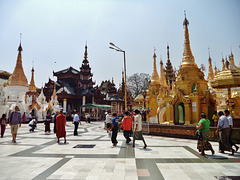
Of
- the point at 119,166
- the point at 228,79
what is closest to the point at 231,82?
the point at 228,79

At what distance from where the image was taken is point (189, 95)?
14422 mm

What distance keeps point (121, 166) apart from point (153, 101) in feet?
57.0

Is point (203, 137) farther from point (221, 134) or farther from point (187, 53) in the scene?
point (187, 53)

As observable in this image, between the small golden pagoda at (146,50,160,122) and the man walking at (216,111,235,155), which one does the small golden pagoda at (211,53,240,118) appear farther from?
the small golden pagoda at (146,50,160,122)

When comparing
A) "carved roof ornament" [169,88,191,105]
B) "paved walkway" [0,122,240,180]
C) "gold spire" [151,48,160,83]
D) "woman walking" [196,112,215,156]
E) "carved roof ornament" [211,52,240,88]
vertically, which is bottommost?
"paved walkway" [0,122,240,180]

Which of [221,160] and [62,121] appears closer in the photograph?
[221,160]

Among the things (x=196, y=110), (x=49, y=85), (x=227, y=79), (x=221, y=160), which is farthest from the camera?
(x=49, y=85)

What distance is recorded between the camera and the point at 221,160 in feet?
18.7

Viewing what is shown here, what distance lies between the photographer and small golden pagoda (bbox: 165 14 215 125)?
46.1 feet

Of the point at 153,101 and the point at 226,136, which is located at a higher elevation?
the point at 153,101

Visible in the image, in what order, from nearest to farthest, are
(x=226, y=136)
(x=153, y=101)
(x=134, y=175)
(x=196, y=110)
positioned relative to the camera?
1. (x=134, y=175)
2. (x=226, y=136)
3. (x=196, y=110)
4. (x=153, y=101)

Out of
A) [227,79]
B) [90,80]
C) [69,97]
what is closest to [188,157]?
[227,79]

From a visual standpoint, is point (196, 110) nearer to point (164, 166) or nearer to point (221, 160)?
point (221, 160)

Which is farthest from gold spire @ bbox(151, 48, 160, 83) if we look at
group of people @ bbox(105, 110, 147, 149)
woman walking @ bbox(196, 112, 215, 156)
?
woman walking @ bbox(196, 112, 215, 156)
